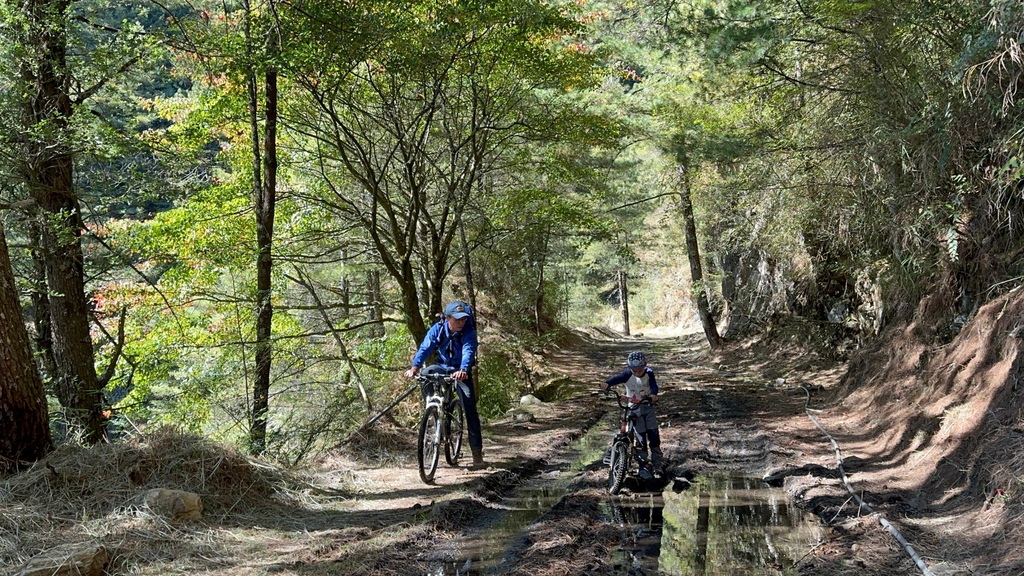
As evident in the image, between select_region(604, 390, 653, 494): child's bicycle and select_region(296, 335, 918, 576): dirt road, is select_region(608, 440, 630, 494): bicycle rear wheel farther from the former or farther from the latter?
select_region(296, 335, 918, 576): dirt road

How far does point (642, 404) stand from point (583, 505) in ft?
4.92

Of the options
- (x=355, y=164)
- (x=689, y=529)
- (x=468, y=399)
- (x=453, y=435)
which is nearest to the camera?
(x=689, y=529)

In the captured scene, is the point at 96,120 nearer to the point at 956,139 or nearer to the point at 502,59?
the point at 502,59

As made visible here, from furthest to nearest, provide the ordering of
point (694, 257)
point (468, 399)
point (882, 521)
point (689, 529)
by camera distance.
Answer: point (694, 257) → point (468, 399) → point (689, 529) → point (882, 521)

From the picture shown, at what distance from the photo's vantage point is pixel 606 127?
11992mm

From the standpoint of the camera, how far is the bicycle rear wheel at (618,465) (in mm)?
7129

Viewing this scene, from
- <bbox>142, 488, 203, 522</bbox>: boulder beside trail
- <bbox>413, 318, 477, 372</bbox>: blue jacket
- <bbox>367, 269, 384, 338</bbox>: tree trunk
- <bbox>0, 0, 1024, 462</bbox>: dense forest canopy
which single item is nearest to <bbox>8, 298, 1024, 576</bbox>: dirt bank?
<bbox>142, 488, 203, 522</bbox>: boulder beside trail

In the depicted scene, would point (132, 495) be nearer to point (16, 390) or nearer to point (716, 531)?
point (16, 390)

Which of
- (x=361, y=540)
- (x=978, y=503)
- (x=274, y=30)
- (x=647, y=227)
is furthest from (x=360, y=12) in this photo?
(x=647, y=227)

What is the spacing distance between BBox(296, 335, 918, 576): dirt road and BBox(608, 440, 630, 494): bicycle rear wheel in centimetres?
15

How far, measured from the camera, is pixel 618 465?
719 cm

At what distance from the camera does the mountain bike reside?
720 cm

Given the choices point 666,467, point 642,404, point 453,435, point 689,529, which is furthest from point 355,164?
point 689,529

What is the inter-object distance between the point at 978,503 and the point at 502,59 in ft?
27.4
